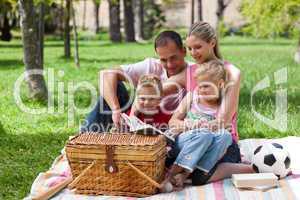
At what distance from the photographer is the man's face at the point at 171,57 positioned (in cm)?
506

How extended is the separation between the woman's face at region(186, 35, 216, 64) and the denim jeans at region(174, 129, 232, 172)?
65 cm

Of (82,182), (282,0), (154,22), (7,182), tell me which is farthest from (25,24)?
(154,22)

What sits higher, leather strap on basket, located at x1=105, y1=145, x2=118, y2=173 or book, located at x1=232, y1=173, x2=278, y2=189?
leather strap on basket, located at x1=105, y1=145, x2=118, y2=173

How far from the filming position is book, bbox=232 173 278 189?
460cm

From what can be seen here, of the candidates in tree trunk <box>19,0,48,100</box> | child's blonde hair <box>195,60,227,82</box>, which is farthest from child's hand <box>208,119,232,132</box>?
tree trunk <box>19,0,48,100</box>

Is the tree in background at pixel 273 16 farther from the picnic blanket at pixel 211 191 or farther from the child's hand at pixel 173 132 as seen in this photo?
the picnic blanket at pixel 211 191

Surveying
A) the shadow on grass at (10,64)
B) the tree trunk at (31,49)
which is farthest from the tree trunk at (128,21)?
the tree trunk at (31,49)

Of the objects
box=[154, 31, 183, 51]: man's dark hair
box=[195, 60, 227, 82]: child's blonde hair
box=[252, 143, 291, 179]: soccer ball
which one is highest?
box=[154, 31, 183, 51]: man's dark hair

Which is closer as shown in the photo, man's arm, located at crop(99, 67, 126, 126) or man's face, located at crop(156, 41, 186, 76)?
man's face, located at crop(156, 41, 186, 76)

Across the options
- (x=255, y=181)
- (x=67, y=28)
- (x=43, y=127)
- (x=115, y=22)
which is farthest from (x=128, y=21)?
(x=255, y=181)

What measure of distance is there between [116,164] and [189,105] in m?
0.91

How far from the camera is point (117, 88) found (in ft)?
17.8

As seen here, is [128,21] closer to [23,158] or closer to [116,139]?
[23,158]

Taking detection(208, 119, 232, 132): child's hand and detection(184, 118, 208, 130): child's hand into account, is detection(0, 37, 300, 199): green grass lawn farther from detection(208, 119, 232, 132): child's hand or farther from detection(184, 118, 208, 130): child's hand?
detection(208, 119, 232, 132): child's hand
